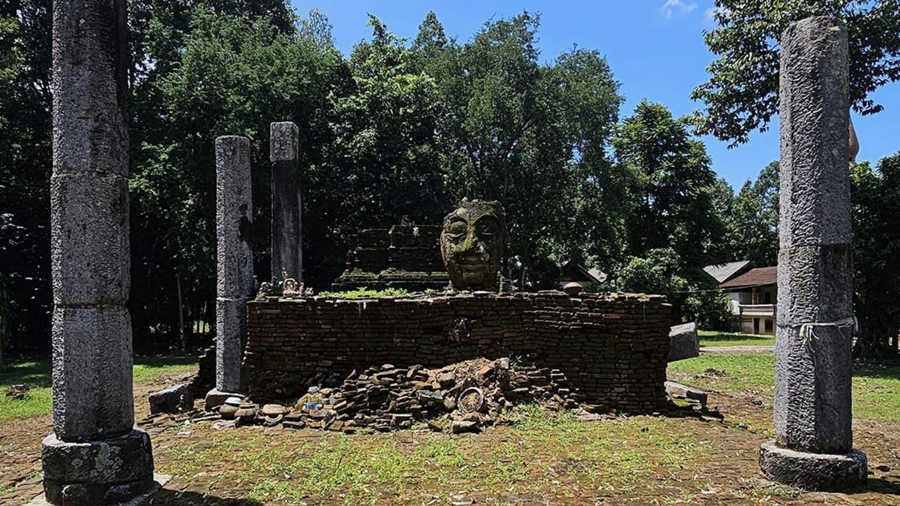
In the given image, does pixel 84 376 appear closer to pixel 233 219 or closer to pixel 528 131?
pixel 233 219

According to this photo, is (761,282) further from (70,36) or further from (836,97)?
(70,36)

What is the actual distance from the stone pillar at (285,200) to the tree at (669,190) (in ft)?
67.7

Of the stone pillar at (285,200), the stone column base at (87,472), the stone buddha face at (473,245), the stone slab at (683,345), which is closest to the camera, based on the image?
the stone column base at (87,472)

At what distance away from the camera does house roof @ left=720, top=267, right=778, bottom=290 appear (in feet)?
111

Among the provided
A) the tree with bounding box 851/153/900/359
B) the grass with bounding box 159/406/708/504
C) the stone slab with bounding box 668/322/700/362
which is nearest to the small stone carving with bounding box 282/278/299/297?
the grass with bounding box 159/406/708/504

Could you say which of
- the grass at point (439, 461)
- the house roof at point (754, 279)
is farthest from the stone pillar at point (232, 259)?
the house roof at point (754, 279)

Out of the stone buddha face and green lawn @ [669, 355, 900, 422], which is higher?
the stone buddha face

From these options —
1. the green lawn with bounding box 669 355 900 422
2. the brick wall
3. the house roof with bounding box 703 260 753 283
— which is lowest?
the green lawn with bounding box 669 355 900 422

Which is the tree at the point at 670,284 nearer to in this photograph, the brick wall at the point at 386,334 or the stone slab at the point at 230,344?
the brick wall at the point at 386,334

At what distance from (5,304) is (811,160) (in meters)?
17.0

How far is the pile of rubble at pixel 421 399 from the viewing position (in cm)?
806

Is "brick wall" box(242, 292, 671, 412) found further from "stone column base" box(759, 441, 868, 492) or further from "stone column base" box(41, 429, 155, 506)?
"stone column base" box(41, 429, 155, 506)

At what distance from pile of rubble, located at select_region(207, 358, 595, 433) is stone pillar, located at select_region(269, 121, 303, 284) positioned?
3.72 m

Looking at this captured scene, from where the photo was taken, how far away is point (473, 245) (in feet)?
37.2
